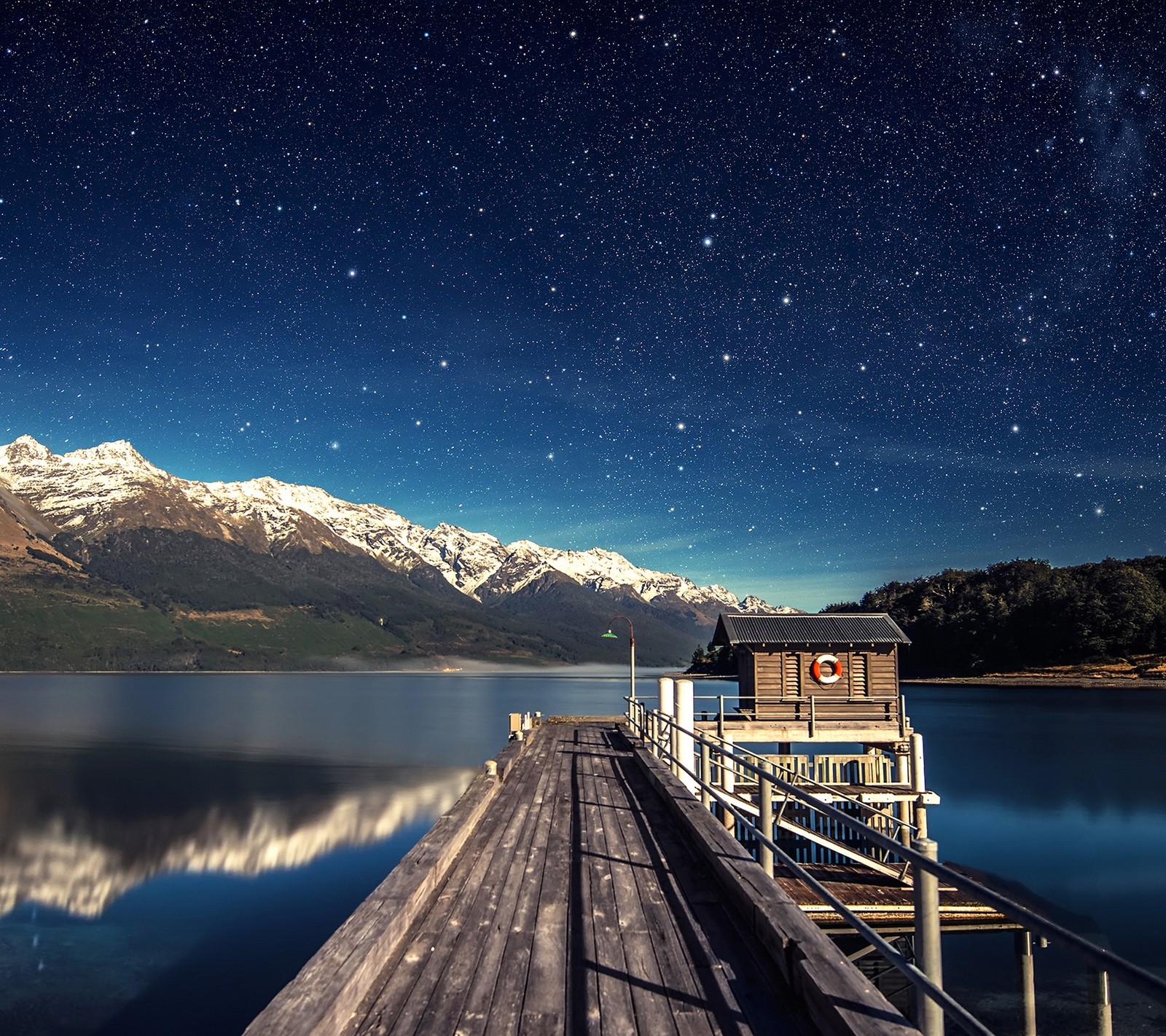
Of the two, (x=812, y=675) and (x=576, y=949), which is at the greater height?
(x=812, y=675)

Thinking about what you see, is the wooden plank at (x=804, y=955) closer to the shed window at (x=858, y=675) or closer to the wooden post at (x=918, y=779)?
the wooden post at (x=918, y=779)

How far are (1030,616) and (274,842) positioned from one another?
379 feet

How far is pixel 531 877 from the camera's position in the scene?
933cm

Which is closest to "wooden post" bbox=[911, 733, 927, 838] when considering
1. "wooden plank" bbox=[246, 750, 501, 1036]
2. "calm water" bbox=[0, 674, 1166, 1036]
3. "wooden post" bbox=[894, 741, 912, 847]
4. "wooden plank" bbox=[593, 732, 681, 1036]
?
"wooden post" bbox=[894, 741, 912, 847]

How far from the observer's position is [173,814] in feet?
127

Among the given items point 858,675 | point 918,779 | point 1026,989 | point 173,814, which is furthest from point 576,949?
point 173,814

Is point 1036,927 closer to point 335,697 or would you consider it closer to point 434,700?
point 434,700

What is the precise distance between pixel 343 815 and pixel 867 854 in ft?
85.1

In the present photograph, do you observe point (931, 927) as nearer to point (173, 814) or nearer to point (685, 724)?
point (685, 724)

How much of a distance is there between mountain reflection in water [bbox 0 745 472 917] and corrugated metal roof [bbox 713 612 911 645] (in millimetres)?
14646

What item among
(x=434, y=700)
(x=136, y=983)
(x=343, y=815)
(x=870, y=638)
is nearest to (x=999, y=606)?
(x=434, y=700)

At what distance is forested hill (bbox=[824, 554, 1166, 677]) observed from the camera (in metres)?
106

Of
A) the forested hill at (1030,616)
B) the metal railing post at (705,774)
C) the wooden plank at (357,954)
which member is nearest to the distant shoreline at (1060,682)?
the forested hill at (1030,616)

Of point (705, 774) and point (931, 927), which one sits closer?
point (931, 927)
